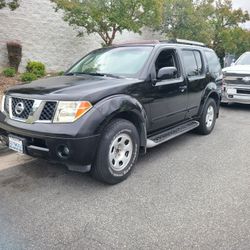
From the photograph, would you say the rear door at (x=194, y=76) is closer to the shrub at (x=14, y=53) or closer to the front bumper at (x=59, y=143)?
the front bumper at (x=59, y=143)

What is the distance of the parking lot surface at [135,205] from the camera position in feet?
9.28

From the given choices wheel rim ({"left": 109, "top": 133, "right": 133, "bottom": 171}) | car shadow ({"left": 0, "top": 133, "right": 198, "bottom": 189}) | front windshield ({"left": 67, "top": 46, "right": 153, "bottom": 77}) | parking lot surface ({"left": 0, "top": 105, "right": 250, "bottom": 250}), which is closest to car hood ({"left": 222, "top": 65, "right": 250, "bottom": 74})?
parking lot surface ({"left": 0, "top": 105, "right": 250, "bottom": 250})

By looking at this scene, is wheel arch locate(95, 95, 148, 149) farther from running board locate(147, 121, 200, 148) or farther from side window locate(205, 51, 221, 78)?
side window locate(205, 51, 221, 78)

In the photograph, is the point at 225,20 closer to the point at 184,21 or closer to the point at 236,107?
the point at 184,21

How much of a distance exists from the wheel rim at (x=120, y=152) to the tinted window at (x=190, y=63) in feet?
6.94

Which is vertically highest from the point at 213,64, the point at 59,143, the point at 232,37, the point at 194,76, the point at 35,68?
the point at 232,37

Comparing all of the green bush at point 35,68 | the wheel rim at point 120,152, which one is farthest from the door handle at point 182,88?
the green bush at point 35,68

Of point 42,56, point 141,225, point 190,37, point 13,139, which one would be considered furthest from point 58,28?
point 141,225

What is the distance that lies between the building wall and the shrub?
294mm

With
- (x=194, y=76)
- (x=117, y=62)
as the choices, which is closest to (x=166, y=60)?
(x=117, y=62)

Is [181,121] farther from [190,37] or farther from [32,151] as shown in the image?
[190,37]

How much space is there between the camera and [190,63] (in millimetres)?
5676

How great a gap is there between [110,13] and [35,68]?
345 centimetres

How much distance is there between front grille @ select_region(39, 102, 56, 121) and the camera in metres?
3.53
